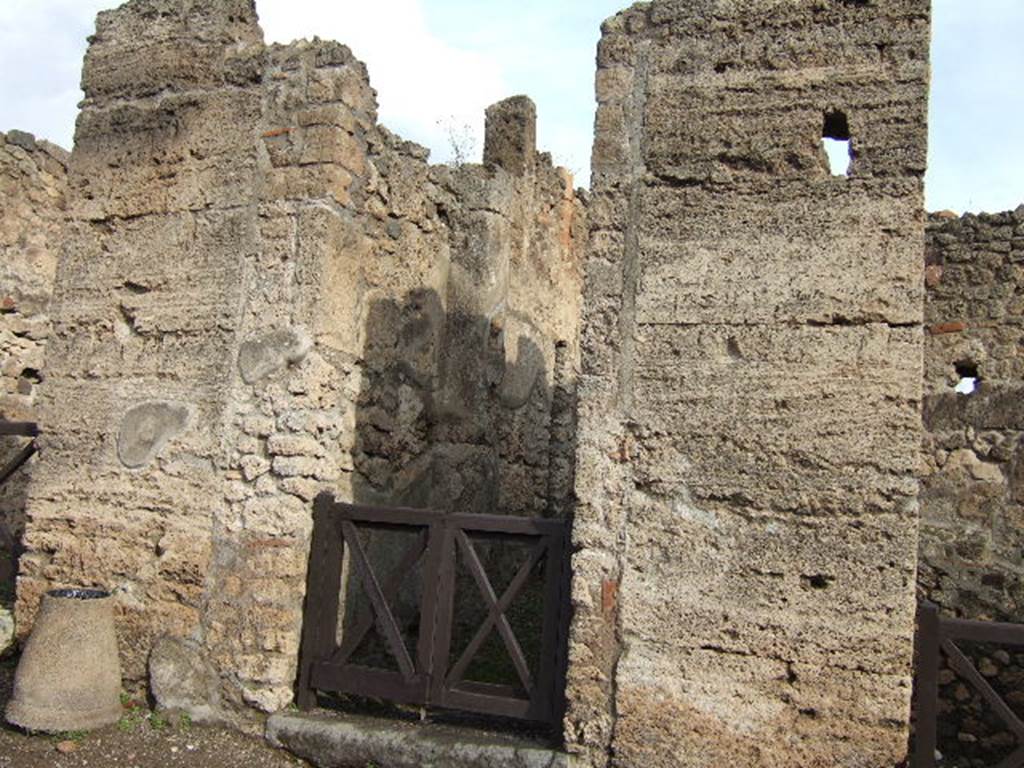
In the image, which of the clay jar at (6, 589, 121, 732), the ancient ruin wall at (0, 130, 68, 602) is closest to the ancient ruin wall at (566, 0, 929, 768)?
the clay jar at (6, 589, 121, 732)

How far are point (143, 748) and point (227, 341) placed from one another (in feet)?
5.61

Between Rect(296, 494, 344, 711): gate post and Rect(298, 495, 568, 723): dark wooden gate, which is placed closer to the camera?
Rect(298, 495, 568, 723): dark wooden gate

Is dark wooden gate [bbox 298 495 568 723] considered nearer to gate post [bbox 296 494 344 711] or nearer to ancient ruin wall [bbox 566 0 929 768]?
gate post [bbox 296 494 344 711]

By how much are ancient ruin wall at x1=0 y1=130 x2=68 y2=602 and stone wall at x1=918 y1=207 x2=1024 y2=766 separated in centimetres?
679

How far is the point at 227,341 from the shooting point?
4305 mm

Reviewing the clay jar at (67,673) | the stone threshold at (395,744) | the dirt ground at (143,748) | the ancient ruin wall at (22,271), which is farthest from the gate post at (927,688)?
the ancient ruin wall at (22,271)

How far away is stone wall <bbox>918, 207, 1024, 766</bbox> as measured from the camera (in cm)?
588

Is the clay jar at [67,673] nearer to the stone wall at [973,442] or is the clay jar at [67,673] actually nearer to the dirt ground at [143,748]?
the dirt ground at [143,748]

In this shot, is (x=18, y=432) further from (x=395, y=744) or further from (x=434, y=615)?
(x=395, y=744)

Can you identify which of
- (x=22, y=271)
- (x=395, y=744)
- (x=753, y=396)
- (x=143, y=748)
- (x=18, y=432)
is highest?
(x=22, y=271)

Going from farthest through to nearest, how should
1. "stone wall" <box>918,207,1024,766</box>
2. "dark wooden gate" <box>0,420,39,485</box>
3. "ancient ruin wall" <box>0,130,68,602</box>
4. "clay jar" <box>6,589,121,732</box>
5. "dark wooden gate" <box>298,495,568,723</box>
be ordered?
"ancient ruin wall" <box>0,130,68,602</box> → "stone wall" <box>918,207,1024,766</box> → "dark wooden gate" <box>0,420,39,485</box> → "clay jar" <box>6,589,121,732</box> → "dark wooden gate" <box>298,495,568,723</box>

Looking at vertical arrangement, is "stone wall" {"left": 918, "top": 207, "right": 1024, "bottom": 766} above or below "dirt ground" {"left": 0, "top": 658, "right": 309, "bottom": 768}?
above

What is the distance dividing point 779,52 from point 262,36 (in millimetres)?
2519

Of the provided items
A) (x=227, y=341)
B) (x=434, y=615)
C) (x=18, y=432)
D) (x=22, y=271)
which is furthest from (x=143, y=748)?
(x=22, y=271)
